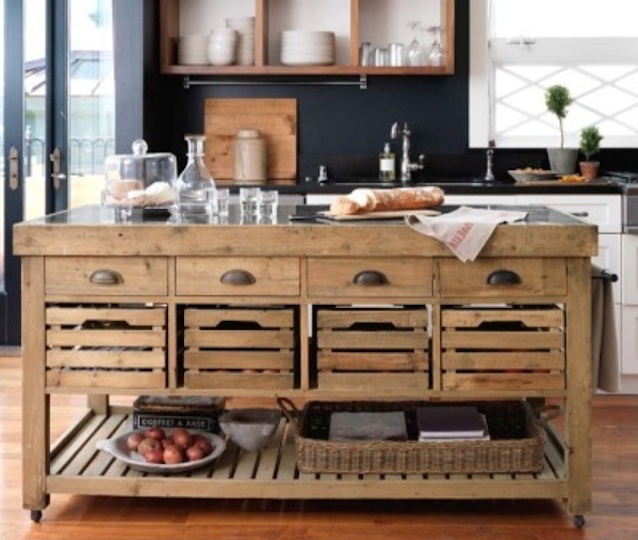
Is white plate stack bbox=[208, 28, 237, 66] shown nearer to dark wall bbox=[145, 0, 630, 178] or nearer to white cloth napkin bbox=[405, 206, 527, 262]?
dark wall bbox=[145, 0, 630, 178]

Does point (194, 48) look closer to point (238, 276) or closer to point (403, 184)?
point (403, 184)

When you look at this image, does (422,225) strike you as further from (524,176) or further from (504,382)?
(524,176)

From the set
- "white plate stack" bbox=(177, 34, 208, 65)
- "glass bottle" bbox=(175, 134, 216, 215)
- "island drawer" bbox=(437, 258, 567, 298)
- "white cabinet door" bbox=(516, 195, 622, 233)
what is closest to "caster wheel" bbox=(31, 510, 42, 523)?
"glass bottle" bbox=(175, 134, 216, 215)

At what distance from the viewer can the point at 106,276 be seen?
3.75 meters

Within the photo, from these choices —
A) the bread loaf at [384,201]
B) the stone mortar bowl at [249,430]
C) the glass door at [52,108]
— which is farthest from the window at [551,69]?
the stone mortar bowl at [249,430]

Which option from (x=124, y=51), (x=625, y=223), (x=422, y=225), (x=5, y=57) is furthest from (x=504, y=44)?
(x=422, y=225)

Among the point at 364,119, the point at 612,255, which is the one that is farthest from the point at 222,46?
the point at 612,255

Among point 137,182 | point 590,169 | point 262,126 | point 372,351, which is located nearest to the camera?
point 372,351

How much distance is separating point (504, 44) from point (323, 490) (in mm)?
3649

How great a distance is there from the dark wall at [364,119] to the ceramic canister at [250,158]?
10.7 inches

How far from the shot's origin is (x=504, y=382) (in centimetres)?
376

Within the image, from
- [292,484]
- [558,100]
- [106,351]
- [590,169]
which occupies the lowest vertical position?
[292,484]

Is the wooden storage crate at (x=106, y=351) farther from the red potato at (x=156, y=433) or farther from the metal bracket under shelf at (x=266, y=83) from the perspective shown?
the metal bracket under shelf at (x=266, y=83)

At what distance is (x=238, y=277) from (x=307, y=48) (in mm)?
3051
